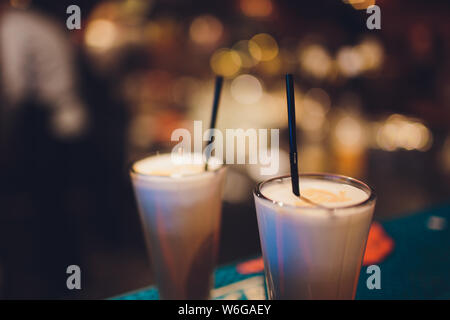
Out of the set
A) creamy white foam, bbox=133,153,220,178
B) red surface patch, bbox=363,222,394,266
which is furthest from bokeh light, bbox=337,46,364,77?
creamy white foam, bbox=133,153,220,178

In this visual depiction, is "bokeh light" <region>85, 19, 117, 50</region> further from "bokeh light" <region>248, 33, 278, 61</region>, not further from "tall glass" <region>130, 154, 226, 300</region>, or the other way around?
"tall glass" <region>130, 154, 226, 300</region>

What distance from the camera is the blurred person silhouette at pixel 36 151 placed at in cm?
294

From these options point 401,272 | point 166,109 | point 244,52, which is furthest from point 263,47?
point 401,272

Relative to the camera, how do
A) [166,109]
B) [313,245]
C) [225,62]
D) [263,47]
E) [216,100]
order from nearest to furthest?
1. [313,245]
2. [216,100]
3. [166,109]
4. [263,47]
5. [225,62]

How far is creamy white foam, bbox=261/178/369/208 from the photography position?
79 centimetres

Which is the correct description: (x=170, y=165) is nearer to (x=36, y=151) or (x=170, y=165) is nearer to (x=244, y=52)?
(x=36, y=151)

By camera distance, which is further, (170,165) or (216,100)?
(170,165)

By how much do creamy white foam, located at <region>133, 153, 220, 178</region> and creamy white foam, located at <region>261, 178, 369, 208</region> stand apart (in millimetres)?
206

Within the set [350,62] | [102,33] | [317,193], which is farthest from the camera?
[102,33]

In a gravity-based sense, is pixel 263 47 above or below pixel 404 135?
above

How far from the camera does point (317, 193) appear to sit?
2.80 feet

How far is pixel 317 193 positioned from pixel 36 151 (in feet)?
10.3
